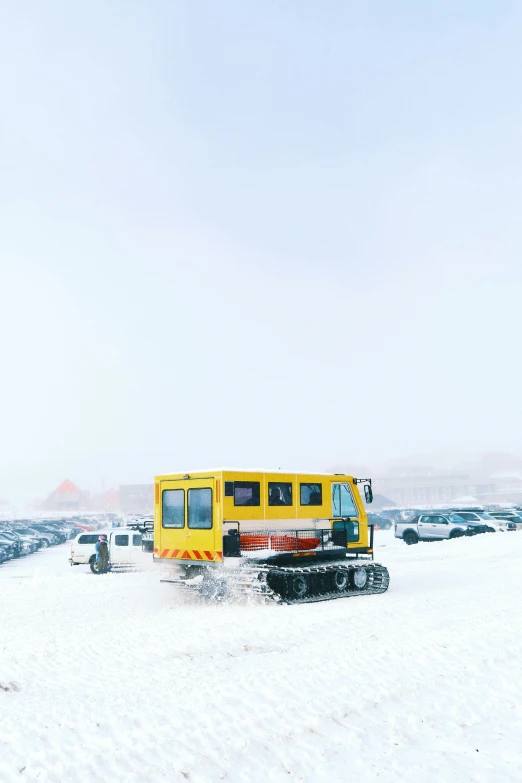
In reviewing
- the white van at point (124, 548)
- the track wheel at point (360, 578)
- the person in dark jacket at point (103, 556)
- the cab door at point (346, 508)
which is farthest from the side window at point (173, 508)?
the person in dark jacket at point (103, 556)

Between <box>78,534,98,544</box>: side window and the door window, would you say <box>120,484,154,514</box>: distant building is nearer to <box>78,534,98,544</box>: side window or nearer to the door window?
<box>78,534,98,544</box>: side window

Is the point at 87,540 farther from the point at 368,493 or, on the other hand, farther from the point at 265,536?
the point at 368,493

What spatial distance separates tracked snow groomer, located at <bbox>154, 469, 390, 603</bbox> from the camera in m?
14.7

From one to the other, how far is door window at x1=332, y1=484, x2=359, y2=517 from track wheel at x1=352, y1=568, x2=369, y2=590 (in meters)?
1.39

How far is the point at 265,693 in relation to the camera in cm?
761

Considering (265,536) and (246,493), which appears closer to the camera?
(265,536)

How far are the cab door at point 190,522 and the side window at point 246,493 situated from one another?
0.48 m

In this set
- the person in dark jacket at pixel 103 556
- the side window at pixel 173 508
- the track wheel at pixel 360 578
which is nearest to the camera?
the side window at pixel 173 508

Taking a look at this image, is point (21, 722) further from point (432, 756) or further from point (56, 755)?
point (432, 756)

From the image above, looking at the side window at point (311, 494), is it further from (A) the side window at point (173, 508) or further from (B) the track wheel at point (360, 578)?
(A) the side window at point (173, 508)

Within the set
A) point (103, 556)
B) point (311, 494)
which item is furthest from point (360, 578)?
point (103, 556)

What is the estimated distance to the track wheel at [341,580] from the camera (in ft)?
52.5

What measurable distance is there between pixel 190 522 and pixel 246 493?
Result: 145 cm

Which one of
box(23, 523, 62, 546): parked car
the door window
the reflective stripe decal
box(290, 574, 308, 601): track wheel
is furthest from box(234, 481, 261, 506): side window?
box(23, 523, 62, 546): parked car
